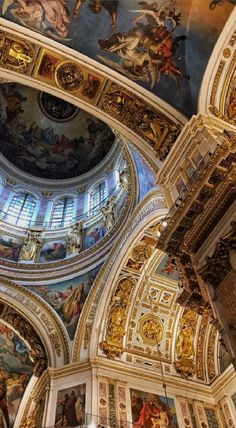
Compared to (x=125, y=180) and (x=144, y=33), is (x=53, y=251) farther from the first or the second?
(x=144, y=33)

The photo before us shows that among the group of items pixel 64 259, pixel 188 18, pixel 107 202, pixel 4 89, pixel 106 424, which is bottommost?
pixel 106 424

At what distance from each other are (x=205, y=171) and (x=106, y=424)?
710 cm

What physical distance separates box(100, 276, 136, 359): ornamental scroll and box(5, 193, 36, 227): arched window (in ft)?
21.5

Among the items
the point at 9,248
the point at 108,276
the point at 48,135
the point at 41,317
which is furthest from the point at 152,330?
the point at 48,135

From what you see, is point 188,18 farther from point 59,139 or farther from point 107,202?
point 59,139

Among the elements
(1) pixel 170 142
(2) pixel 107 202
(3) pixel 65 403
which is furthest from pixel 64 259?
(1) pixel 170 142

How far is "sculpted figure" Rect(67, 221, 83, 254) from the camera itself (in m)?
16.4

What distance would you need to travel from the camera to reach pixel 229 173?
714 centimetres

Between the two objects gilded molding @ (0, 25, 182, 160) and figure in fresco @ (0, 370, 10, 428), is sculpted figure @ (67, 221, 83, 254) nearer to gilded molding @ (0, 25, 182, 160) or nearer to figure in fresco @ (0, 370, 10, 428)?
figure in fresco @ (0, 370, 10, 428)

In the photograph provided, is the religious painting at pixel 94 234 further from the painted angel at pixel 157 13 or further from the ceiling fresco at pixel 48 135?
the painted angel at pixel 157 13

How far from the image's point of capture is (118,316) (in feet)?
44.0

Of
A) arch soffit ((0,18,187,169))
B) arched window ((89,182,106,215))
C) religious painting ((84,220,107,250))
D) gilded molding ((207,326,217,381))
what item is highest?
arched window ((89,182,106,215))

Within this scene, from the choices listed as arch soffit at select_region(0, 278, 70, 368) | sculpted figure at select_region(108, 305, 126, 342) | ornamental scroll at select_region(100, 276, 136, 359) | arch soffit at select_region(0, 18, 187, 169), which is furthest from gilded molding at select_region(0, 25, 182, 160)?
arch soffit at select_region(0, 278, 70, 368)

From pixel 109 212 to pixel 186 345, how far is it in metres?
5.94
